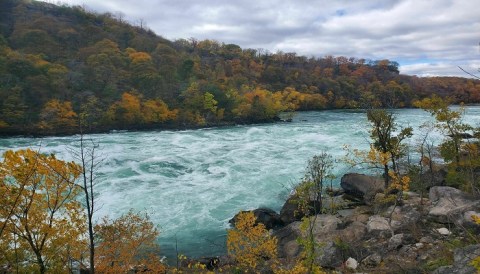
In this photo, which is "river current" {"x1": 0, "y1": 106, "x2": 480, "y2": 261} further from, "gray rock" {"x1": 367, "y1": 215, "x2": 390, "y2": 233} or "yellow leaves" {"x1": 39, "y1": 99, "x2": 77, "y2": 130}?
"gray rock" {"x1": 367, "y1": 215, "x2": 390, "y2": 233}

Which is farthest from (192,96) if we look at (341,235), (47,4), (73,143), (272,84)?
(47,4)

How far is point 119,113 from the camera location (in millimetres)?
69500

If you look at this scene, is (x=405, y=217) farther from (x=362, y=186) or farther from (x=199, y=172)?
(x=199, y=172)

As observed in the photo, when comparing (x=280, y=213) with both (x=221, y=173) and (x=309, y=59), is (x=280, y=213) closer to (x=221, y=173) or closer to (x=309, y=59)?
(x=221, y=173)

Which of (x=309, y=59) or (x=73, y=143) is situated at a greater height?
(x=309, y=59)

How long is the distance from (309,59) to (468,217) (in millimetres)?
152642

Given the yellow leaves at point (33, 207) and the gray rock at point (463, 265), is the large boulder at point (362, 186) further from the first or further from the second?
the yellow leaves at point (33, 207)

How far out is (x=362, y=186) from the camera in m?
26.5

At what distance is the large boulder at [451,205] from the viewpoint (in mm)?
16266

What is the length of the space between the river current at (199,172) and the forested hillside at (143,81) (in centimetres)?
965

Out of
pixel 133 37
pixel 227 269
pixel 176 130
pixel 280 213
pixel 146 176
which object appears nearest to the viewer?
pixel 227 269

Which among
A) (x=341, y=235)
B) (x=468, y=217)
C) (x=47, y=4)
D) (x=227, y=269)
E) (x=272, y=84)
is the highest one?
(x=47, y=4)

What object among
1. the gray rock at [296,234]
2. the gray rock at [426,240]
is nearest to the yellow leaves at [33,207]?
the gray rock at [296,234]

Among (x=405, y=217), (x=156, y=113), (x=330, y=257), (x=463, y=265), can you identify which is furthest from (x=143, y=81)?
(x=463, y=265)
